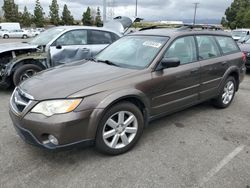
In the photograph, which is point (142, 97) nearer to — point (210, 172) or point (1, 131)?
point (210, 172)

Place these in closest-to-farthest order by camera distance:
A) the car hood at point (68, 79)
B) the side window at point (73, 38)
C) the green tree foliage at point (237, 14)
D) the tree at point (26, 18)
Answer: the car hood at point (68, 79)
the side window at point (73, 38)
the green tree foliage at point (237, 14)
the tree at point (26, 18)

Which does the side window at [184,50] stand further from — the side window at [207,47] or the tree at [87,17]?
the tree at [87,17]

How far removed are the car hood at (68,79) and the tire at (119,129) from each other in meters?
0.41

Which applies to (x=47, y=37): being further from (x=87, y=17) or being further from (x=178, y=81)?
(x=87, y=17)

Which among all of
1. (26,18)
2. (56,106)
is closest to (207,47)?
(56,106)

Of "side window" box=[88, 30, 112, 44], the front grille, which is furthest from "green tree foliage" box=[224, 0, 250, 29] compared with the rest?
the front grille

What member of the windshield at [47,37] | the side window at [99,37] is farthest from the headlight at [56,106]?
the side window at [99,37]

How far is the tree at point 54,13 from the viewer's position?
61091 millimetres

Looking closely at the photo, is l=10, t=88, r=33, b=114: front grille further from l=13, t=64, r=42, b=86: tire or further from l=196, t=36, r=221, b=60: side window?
l=196, t=36, r=221, b=60: side window

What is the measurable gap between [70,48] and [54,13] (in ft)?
200

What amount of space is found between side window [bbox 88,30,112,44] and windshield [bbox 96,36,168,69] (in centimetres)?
276

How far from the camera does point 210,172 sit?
2824 millimetres

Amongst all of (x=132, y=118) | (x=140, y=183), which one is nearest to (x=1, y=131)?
(x=132, y=118)

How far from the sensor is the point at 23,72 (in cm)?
575
